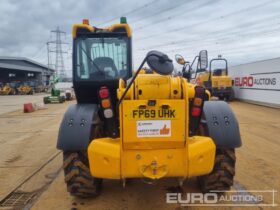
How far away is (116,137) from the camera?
4.00 meters

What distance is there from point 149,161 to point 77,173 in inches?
44.5

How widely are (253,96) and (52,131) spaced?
13109 mm

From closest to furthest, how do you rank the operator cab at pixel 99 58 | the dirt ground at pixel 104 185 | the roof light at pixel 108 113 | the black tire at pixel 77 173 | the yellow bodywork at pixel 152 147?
the yellow bodywork at pixel 152 147, the roof light at pixel 108 113, the black tire at pixel 77 173, the dirt ground at pixel 104 185, the operator cab at pixel 99 58

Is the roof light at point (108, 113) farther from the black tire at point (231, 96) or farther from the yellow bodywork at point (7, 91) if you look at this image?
the yellow bodywork at point (7, 91)

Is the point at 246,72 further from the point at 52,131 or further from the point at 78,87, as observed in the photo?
the point at 78,87

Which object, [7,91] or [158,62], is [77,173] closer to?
[158,62]

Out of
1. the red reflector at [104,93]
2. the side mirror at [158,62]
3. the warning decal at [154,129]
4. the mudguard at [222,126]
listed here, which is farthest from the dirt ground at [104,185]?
the side mirror at [158,62]

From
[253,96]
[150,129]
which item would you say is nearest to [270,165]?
[150,129]

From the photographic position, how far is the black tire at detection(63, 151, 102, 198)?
4270 mm

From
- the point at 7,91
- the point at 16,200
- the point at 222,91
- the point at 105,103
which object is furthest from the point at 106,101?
the point at 7,91

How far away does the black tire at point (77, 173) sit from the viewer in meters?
4.27

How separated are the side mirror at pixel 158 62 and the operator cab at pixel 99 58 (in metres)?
1.67

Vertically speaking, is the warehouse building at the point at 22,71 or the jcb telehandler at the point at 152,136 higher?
the warehouse building at the point at 22,71

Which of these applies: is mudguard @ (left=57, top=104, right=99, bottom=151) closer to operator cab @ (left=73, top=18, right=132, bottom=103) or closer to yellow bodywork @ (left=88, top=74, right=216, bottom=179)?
yellow bodywork @ (left=88, top=74, right=216, bottom=179)
